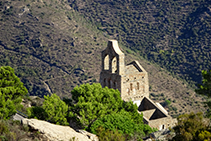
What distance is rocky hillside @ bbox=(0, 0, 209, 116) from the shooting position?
180 feet

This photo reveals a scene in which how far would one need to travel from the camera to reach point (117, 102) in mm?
26234

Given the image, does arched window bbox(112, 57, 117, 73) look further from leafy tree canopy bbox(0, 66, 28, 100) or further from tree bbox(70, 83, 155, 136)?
leafy tree canopy bbox(0, 66, 28, 100)

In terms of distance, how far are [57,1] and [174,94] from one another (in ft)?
116

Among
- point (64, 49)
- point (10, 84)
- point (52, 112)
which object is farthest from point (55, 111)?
point (64, 49)

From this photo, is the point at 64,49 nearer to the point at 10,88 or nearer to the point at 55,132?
the point at 10,88

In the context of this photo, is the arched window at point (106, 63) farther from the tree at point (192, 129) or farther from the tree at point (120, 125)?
the tree at point (192, 129)

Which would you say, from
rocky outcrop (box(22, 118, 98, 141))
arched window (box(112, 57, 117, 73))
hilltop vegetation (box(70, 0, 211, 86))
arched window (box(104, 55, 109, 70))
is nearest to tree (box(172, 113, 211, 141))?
rocky outcrop (box(22, 118, 98, 141))

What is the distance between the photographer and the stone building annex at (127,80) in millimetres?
28484

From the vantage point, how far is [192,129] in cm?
1612

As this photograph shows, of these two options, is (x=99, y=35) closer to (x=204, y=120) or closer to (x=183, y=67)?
(x=183, y=67)

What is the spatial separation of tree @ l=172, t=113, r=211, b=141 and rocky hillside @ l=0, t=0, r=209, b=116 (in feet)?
110

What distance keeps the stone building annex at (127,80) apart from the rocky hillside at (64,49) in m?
21.1

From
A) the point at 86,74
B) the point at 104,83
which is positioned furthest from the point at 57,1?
the point at 104,83

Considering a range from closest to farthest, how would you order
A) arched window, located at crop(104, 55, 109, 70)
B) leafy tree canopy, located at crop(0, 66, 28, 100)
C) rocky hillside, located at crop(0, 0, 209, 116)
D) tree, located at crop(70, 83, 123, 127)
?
tree, located at crop(70, 83, 123, 127)
leafy tree canopy, located at crop(0, 66, 28, 100)
arched window, located at crop(104, 55, 109, 70)
rocky hillside, located at crop(0, 0, 209, 116)
